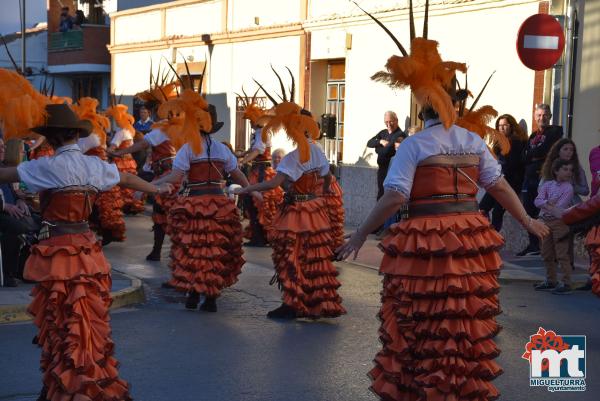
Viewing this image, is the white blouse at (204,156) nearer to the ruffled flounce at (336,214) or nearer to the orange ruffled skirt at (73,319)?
the ruffled flounce at (336,214)

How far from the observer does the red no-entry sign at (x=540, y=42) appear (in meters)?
13.7

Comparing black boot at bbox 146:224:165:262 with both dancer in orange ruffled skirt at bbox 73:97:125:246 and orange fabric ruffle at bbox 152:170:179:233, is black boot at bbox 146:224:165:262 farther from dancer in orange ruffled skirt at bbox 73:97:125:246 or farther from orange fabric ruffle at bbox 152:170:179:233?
dancer in orange ruffled skirt at bbox 73:97:125:246

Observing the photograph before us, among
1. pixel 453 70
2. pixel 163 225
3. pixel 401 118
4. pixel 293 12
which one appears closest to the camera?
pixel 453 70

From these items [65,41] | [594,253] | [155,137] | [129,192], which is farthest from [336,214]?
[65,41]

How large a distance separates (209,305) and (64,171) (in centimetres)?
390

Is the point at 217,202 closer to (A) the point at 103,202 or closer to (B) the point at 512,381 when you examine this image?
(B) the point at 512,381

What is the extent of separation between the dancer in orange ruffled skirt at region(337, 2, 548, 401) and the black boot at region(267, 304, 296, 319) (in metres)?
3.40

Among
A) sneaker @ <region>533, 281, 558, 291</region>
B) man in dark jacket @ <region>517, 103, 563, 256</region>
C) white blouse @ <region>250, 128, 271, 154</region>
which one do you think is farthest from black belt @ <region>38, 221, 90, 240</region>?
white blouse @ <region>250, 128, 271, 154</region>

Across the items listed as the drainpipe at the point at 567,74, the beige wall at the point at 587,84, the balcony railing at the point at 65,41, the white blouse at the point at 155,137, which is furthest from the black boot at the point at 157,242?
the balcony railing at the point at 65,41

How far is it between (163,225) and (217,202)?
3.14 m

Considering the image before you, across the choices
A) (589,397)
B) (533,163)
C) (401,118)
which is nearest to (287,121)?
(589,397)

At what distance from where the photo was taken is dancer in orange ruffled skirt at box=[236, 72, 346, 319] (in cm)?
943

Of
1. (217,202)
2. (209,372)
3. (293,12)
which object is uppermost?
(293,12)

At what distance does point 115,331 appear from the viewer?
8.95 meters
